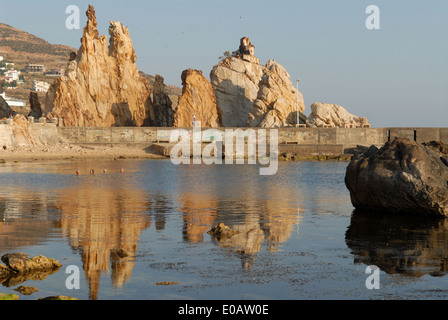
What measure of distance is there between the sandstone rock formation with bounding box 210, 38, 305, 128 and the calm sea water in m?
78.6

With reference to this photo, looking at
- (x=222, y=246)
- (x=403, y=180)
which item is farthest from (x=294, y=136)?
(x=222, y=246)

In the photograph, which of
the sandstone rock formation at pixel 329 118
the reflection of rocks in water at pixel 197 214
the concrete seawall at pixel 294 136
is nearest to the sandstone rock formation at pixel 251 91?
the sandstone rock formation at pixel 329 118

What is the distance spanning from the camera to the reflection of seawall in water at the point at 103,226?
41.4 feet

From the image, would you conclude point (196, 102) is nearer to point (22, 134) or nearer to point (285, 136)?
point (285, 136)

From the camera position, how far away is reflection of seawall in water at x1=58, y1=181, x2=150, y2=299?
1262cm

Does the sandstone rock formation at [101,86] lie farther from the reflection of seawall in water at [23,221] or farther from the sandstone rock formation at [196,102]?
the reflection of seawall in water at [23,221]

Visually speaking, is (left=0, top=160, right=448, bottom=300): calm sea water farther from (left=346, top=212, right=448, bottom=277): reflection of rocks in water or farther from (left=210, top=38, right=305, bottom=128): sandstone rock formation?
(left=210, top=38, right=305, bottom=128): sandstone rock formation

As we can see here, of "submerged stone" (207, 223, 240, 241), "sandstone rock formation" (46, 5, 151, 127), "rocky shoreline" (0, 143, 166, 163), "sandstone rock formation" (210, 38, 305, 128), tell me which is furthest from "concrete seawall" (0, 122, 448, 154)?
"submerged stone" (207, 223, 240, 241)

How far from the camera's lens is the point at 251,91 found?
11381 cm

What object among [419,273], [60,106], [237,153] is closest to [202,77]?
[60,106]

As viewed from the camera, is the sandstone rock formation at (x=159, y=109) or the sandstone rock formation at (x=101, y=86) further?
the sandstone rock formation at (x=159, y=109)

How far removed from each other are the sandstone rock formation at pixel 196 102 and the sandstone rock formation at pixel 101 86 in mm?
6773
